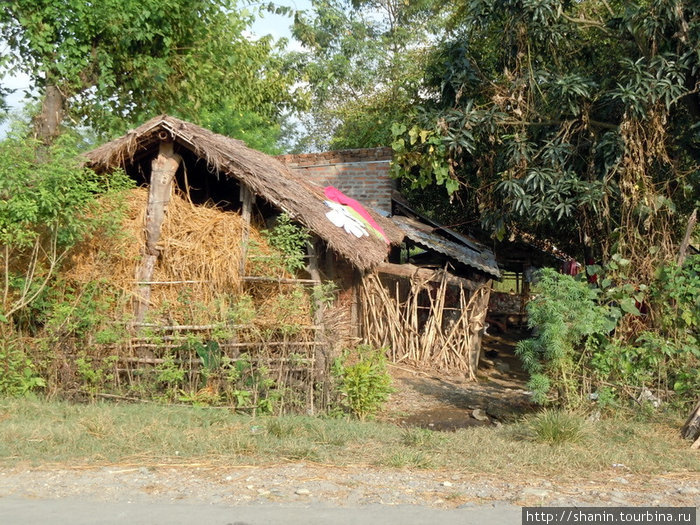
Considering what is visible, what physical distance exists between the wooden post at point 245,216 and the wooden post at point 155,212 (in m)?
0.91

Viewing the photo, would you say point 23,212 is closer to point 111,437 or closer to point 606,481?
point 111,437

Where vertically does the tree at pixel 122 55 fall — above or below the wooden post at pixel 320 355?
above

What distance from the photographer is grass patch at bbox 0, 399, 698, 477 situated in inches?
225

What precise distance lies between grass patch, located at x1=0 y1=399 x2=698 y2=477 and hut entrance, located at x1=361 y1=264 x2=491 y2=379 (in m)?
4.30

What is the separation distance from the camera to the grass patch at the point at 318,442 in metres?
5.70

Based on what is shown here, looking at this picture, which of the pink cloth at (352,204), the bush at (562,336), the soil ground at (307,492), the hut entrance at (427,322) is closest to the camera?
the soil ground at (307,492)

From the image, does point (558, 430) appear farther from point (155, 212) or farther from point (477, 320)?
point (477, 320)

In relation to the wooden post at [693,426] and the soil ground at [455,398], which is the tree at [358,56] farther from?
the wooden post at [693,426]

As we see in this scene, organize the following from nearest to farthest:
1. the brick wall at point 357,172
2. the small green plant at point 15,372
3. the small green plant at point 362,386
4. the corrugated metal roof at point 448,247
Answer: the small green plant at point 15,372, the small green plant at point 362,386, the corrugated metal roof at point 448,247, the brick wall at point 357,172

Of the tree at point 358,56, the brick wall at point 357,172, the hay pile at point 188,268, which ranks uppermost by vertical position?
the tree at point 358,56

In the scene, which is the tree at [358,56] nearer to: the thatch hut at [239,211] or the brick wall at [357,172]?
the brick wall at [357,172]

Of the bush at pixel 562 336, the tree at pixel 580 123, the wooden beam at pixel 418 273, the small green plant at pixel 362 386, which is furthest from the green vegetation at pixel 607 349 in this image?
the wooden beam at pixel 418 273

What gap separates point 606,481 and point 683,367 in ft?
8.78

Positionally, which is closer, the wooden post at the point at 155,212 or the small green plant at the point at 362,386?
the small green plant at the point at 362,386
